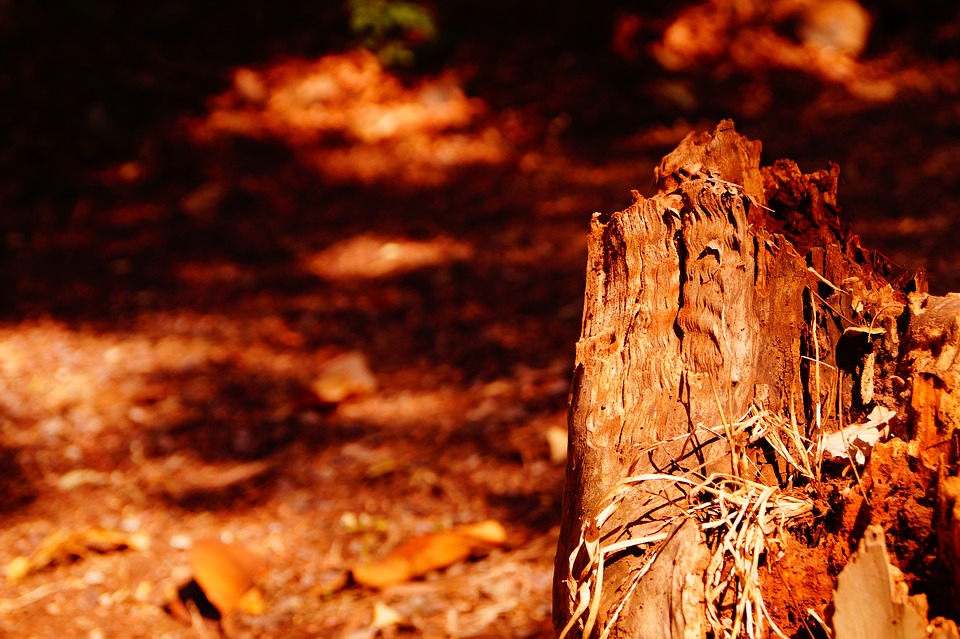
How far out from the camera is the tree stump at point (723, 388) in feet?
4.25

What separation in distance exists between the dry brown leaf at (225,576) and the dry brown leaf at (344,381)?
3.63ft

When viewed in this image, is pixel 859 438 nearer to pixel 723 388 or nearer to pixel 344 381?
pixel 723 388

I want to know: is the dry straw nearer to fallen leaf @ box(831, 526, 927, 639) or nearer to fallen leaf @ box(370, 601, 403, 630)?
fallen leaf @ box(831, 526, 927, 639)

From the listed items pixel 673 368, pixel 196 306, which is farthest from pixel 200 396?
pixel 673 368

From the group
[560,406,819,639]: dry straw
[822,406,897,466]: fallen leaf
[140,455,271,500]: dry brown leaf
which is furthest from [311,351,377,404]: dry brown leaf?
[822,406,897,466]: fallen leaf

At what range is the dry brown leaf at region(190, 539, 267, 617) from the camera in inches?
105

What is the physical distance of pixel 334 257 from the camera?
5.29 metres

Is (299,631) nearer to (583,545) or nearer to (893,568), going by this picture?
(583,545)

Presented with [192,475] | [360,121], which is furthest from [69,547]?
[360,121]

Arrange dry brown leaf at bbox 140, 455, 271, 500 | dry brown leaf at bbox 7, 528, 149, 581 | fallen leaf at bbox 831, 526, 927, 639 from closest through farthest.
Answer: fallen leaf at bbox 831, 526, 927, 639, dry brown leaf at bbox 7, 528, 149, 581, dry brown leaf at bbox 140, 455, 271, 500

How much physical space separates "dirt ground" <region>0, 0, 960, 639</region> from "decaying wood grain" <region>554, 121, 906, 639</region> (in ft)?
0.82

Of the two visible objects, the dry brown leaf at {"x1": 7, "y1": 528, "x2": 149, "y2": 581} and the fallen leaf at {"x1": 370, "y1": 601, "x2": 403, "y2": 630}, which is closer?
the fallen leaf at {"x1": 370, "y1": 601, "x2": 403, "y2": 630}

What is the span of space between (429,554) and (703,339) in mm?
1470

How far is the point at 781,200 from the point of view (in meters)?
1.63
